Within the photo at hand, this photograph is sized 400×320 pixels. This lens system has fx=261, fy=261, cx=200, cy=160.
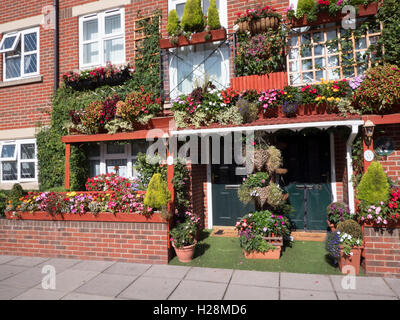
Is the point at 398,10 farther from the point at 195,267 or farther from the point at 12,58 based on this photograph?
the point at 12,58

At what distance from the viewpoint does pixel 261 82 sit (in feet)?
19.3

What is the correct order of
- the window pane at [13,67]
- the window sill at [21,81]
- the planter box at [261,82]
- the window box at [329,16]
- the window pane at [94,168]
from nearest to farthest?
the window box at [329,16], the planter box at [261,82], the window pane at [94,168], the window sill at [21,81], the window pane at [13,67]

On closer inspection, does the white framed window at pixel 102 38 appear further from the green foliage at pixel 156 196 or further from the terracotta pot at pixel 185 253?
the terracotta pot at pixel 185 253

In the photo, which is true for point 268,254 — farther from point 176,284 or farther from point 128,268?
point 128,268

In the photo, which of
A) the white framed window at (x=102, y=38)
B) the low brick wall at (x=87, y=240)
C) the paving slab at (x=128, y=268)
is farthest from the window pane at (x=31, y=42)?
the paving slab at (x=128, y=268)

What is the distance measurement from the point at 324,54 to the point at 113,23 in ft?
19.5

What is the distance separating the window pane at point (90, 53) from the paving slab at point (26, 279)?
5.94 m

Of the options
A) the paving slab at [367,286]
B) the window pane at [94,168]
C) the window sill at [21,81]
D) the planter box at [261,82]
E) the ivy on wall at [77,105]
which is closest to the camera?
the paving slab at [367,286]

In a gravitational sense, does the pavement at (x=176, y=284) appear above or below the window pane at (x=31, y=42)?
below

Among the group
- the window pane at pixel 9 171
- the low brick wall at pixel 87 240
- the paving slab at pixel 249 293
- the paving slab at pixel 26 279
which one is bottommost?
the paving slab at pixel 26 279

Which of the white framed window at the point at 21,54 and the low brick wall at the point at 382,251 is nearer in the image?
the low brick wall at the point at 382,251

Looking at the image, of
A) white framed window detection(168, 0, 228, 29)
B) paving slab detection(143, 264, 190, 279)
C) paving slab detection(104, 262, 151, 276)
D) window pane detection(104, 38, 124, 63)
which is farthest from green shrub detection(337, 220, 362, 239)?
window pane detection(104, 38, 124, 63)

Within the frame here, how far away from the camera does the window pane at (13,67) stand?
850 centimetres

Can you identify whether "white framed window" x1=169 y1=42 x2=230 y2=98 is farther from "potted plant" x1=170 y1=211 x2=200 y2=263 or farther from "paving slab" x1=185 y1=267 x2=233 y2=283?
"paving slab" x1=185 y1=267 x2=233 y2=283
